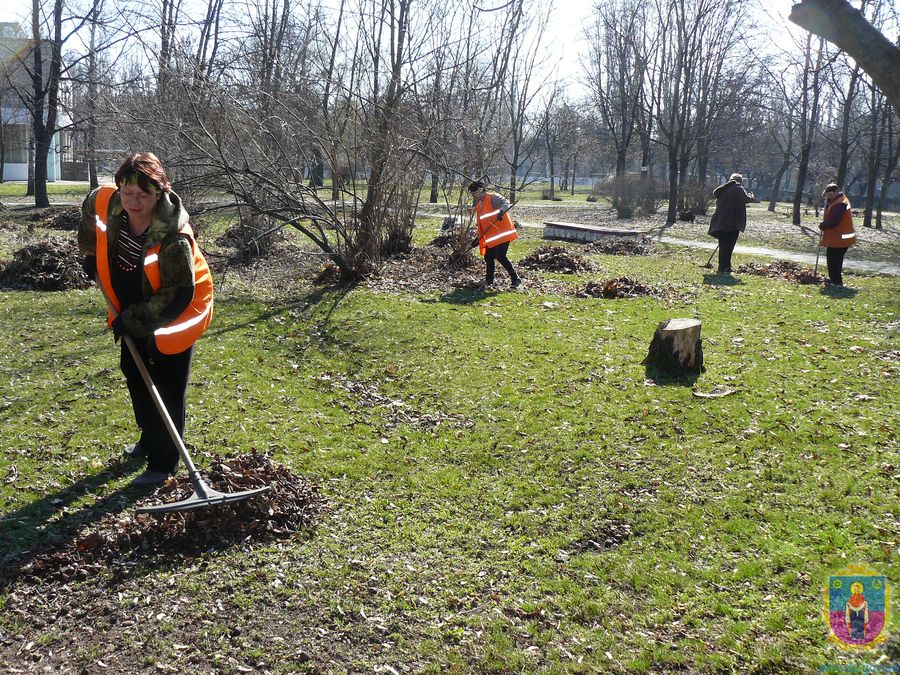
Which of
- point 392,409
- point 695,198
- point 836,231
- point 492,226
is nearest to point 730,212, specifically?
point 836,231

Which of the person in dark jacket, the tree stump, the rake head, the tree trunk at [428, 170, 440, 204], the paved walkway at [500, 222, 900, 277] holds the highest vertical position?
the tree trunk at [428, 170, 440, 204]

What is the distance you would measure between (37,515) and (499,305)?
730cm

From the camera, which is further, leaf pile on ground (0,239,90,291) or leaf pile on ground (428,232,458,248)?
leaf pile on ground (428,232,458,248)

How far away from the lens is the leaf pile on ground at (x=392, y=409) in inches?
252

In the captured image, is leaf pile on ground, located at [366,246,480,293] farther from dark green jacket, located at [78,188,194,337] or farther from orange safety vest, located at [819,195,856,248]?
dark green jacket, located at [78,188,194,337]

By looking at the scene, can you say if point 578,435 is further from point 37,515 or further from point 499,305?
point 499,305

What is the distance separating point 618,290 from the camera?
11.6 meters

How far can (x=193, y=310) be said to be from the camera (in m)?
4.35

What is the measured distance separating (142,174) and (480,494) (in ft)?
10.0

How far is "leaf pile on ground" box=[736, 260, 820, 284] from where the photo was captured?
1308 cm

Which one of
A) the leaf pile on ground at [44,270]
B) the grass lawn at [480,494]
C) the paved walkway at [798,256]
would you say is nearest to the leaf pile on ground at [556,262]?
the grass lawn at [480,494]

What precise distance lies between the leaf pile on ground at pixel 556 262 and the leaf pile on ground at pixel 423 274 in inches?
53.2

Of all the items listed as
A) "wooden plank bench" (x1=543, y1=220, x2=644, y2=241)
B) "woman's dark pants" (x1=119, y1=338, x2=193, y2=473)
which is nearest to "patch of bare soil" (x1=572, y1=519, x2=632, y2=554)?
"woman's dark pants" (x1=119, y1=338, x2=193, y2=473)

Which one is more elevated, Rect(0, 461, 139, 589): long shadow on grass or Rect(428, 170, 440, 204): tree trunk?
Rect(428, 170, 440, 204): tree trunk
